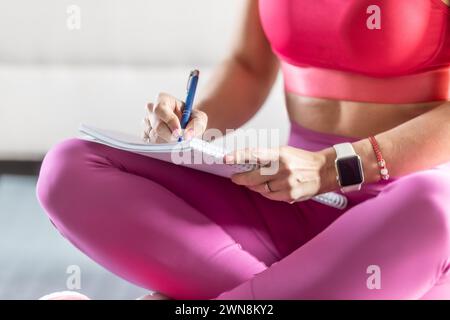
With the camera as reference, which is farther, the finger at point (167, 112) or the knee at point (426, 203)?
the finger at point (167, 112)

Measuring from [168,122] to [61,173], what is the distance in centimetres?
17

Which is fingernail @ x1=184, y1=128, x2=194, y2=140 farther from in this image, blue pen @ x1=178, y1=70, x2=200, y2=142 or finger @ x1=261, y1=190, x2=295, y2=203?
finger @ x1=261, y1=190, x2=295, y2=203

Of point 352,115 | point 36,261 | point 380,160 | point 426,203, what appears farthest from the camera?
point 36,261

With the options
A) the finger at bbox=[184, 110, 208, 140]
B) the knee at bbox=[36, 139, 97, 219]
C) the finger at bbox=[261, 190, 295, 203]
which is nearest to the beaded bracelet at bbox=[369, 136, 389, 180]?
the finger at bbox=[261, 190, 295, 203]

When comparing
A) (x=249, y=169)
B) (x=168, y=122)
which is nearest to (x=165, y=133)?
(x=168, y=122)

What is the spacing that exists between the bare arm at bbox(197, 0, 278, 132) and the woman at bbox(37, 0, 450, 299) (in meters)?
0.08

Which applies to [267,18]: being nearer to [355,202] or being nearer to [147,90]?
[355,202]

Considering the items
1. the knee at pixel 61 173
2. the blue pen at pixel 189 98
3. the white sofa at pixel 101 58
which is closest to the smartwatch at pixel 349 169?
the blue pen at pixel 189 98

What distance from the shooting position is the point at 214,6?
1810 mm

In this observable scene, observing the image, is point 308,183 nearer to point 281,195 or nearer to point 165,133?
point 281,195

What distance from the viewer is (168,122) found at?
42.7 inches

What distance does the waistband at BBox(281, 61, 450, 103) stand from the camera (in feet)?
3.67

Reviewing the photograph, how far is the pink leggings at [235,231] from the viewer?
0.98m

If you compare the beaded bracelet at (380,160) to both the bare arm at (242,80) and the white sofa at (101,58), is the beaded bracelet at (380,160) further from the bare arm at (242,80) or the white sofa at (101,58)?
the white sofa at (101,58)
